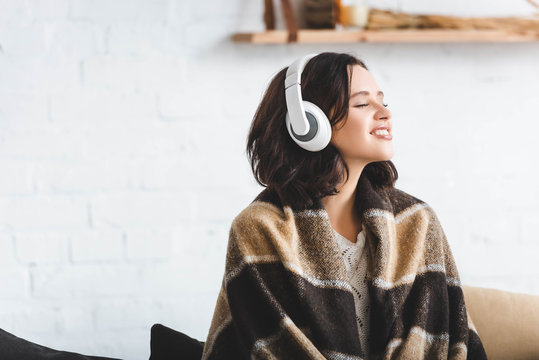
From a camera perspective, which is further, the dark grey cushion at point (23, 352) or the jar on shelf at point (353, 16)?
the jar on shelf at point (353, 16)

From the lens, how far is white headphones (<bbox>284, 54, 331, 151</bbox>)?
3.74 feet

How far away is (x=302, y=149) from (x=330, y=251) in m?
0.22

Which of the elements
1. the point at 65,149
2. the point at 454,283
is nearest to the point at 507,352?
the point at 454,283

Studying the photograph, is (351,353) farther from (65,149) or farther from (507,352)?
(65,149)

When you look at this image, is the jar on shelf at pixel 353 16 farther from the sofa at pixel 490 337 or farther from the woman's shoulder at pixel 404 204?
the sofa at pixel 490 337

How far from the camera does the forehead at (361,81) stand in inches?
47.8

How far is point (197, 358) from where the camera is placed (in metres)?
1.33

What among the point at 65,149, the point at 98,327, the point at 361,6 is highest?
the point at 361,6

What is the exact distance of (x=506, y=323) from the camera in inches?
52.8

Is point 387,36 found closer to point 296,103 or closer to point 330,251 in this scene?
point 296,103

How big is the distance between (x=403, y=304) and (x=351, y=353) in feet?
0.50

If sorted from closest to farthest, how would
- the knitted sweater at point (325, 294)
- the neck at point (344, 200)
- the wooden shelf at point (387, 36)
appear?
the knitted sweater at point (325, 294), the neck at point (344, 200), the wooden shelf at point (387, 36)

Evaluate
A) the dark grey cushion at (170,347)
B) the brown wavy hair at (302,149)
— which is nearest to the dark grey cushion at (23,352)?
the dark grey cushion at (170,347)

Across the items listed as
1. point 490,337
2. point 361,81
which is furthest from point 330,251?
point 490,337
